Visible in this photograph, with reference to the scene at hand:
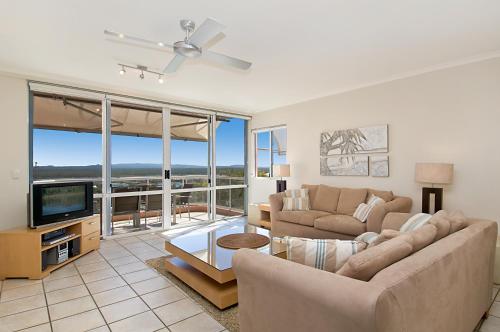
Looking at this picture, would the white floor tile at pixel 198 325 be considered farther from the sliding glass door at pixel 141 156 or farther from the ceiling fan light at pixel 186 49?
the sliding glass door at pixel 141 156

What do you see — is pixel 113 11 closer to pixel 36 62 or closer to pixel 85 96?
pixel 36 62

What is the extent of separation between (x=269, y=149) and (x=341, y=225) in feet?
10.2

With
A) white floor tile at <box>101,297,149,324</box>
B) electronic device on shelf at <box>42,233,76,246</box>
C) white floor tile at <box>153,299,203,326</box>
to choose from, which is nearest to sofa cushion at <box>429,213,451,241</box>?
white floor tile at <box>153,299,203,326</box>

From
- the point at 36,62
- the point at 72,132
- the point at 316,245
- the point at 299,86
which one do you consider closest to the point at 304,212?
the point at 299,86

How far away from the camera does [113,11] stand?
233 cm

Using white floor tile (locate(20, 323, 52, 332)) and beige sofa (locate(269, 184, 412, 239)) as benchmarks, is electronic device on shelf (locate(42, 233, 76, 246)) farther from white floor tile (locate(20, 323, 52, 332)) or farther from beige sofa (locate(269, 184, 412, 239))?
beige sofa (locate(269, 184, 412, 239))

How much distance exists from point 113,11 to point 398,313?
2.86 meters

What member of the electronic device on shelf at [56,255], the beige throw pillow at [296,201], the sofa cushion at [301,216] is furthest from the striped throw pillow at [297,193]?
the electronic device on shelf at [56,255]

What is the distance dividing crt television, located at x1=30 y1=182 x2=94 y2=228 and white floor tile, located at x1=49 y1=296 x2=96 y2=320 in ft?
4.08

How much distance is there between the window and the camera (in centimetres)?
613

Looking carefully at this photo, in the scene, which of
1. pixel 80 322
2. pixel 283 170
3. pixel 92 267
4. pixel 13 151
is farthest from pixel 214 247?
pixel 13 151

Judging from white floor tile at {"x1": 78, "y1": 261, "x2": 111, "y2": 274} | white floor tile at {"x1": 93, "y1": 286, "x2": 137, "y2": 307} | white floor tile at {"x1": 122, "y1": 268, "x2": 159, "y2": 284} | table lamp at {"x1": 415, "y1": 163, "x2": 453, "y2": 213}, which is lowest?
white floor tile at {"x1": 93, "y1": 286, "x2": 137, "y2": 307}

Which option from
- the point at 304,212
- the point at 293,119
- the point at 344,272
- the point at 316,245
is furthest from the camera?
the point at 293,119

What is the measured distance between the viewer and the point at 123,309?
94.4 inches
